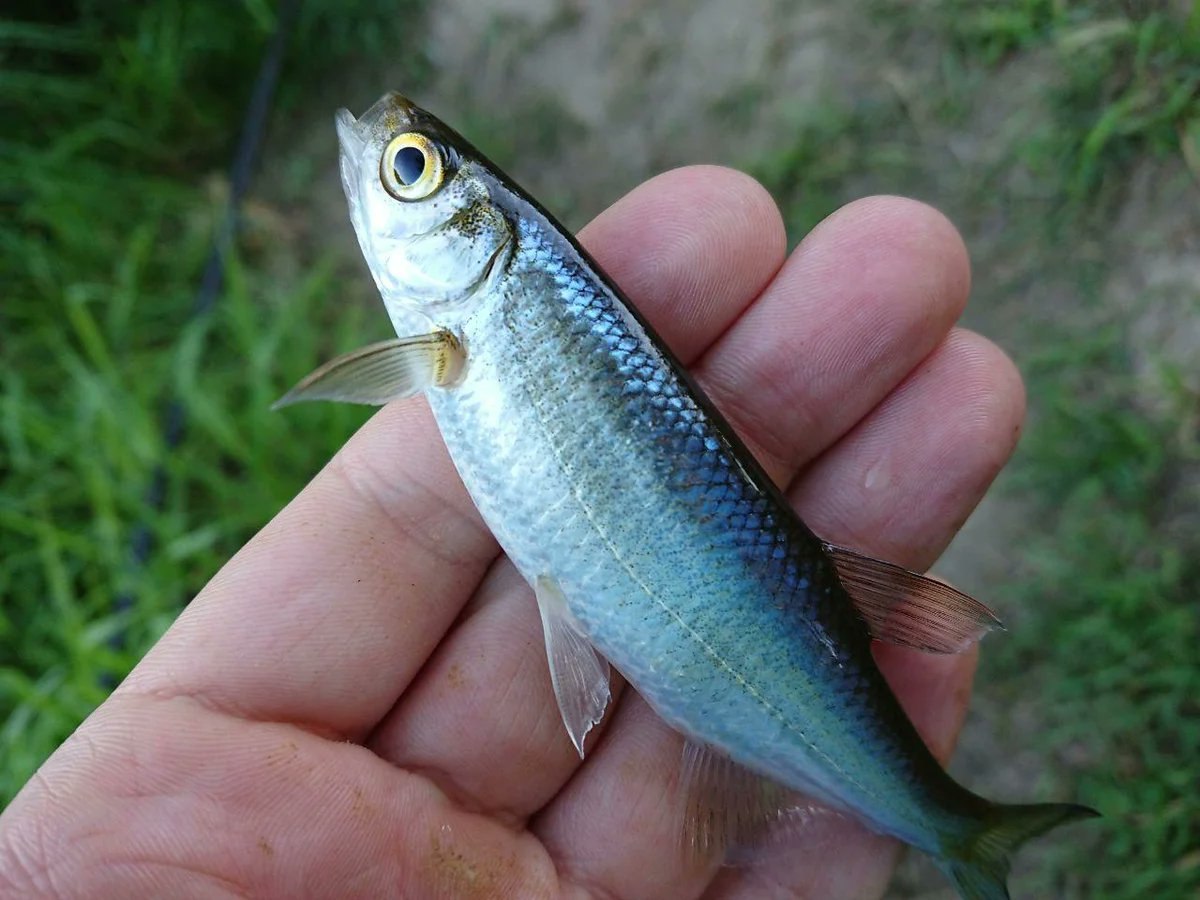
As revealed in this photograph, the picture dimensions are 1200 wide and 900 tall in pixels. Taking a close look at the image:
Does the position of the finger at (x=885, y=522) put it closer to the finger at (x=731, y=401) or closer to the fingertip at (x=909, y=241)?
the finger at (x=731, y=401)

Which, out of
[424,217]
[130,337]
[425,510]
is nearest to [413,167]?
[424,217]

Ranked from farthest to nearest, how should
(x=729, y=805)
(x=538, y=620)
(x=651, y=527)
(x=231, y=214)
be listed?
(x=231, y=214) → (x=538, y=620) → (x=729, y=805) → (x=651, y=527)

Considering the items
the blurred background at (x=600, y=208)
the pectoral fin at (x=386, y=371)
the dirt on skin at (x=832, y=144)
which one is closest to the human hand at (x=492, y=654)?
the pectoral fin at (x=386, y=371)

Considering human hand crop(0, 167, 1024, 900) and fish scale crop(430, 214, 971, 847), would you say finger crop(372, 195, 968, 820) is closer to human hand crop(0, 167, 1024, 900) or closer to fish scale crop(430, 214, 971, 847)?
human hand crop(0, 167, 1024, 900)

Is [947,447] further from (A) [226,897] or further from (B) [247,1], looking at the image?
(B) [247,1]

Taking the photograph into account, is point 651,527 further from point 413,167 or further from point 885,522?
point 413,167

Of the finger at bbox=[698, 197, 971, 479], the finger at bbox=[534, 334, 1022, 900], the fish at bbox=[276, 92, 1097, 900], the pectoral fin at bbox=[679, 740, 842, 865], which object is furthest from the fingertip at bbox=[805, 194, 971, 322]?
the pectoral fin at bbox=[679, 740, 842, 865]

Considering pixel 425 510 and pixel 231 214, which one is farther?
pixel 231 214
